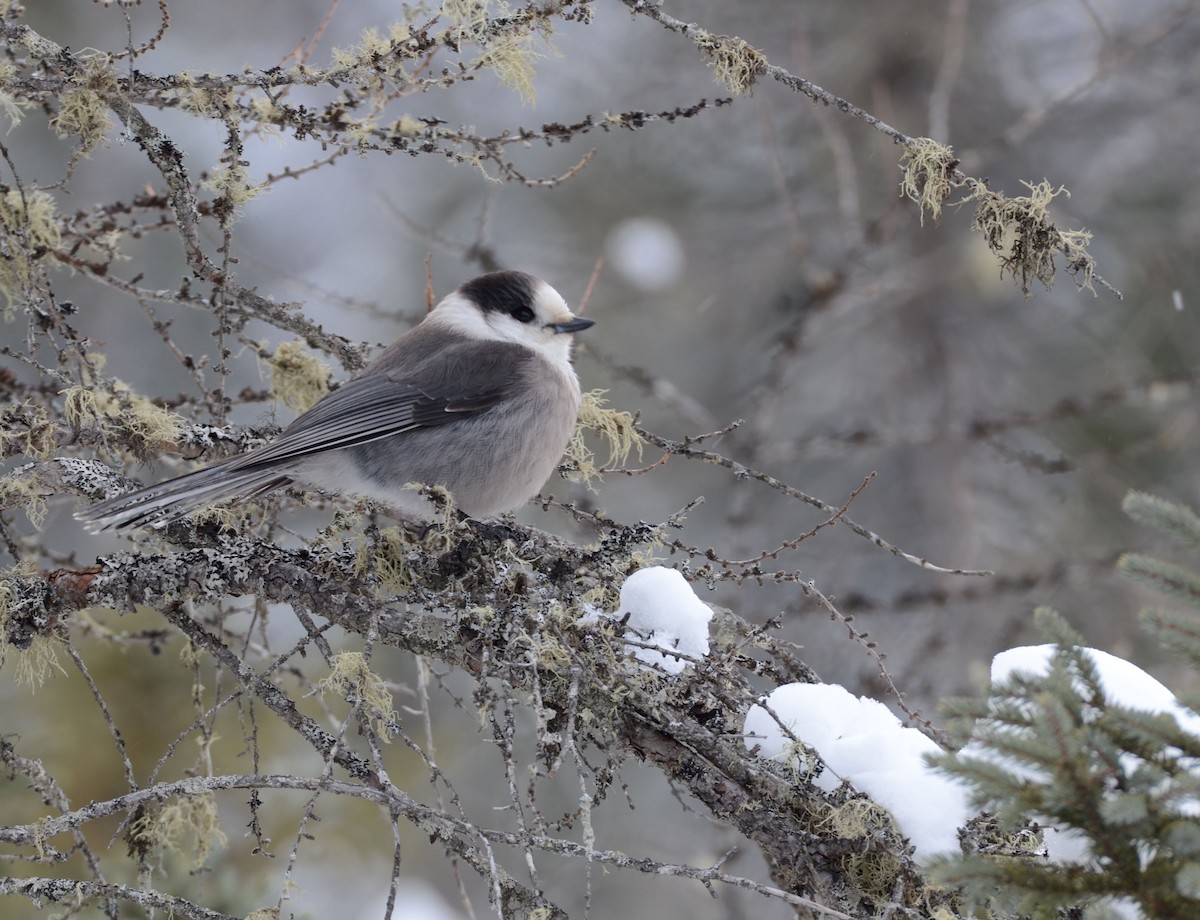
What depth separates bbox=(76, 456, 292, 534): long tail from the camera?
2186mm

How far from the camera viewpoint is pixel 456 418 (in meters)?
3.10

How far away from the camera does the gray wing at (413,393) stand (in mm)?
2789

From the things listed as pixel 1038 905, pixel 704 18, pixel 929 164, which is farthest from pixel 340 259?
pixel 1038 905

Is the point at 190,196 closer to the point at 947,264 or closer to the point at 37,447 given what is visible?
the point at 37,447

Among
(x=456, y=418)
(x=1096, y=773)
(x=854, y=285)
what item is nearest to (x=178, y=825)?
(x=456, y=418)

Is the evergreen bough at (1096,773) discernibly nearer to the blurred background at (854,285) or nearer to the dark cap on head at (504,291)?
the dark cap on head at (504,291)

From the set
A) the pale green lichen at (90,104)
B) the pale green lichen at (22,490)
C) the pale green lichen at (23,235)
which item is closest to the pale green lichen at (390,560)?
the pale green lichen at (22,490)

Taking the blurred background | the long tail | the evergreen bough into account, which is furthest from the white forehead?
the blurred background

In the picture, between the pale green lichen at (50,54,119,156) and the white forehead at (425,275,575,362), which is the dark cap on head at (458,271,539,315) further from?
the pale green lichen at (50,54,119,156)

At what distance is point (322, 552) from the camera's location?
2217 millimetres

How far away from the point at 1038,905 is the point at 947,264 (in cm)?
578

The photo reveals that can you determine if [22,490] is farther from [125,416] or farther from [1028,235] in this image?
[1028,235]

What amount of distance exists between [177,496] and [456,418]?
97cm

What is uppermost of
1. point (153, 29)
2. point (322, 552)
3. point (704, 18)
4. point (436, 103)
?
point (153, 29)
